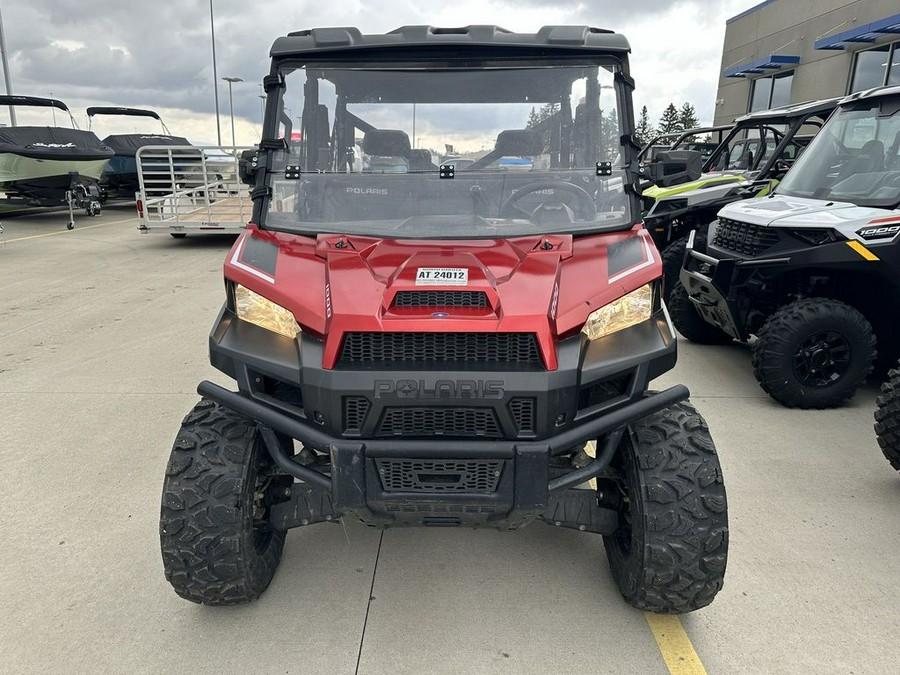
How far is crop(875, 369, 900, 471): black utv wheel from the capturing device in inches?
134

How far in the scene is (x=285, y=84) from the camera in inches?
110

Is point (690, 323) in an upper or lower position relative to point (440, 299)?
lower

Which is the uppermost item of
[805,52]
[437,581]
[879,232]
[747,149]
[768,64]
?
[805,52]

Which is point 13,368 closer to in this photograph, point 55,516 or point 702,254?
point 55,516

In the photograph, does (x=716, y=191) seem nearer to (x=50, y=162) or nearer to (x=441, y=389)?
(x=441, y=389)

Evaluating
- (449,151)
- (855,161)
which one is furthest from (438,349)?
(855,161)

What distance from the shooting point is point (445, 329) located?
2.12 m

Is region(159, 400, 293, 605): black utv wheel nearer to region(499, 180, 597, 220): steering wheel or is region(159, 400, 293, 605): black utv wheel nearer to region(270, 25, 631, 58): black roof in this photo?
region(499, 180, 597, 220): steering wheel

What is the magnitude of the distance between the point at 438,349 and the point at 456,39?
1315 mm

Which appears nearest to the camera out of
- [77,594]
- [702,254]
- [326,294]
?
[326,294]

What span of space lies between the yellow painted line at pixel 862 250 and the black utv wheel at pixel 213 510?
392 centimetres

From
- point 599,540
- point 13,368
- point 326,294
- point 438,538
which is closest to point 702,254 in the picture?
point 599,540

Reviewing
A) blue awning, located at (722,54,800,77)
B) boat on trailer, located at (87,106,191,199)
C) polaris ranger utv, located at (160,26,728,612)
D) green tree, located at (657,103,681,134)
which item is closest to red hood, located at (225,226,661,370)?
polaris ranger utv, located at (160,26,728,612)

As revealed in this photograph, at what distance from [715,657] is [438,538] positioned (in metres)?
1.26
